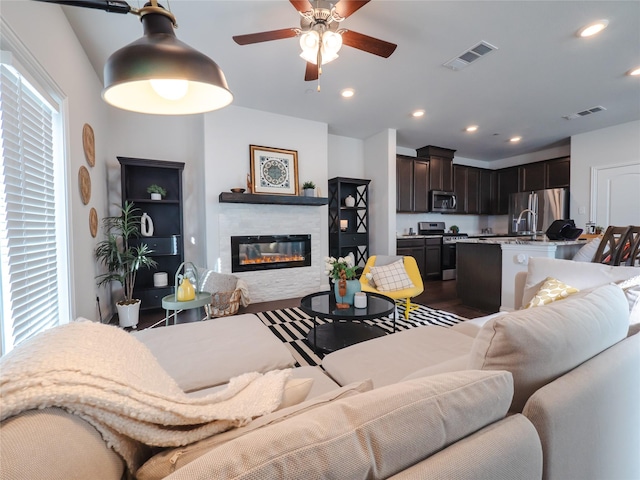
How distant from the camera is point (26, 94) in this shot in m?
1.64

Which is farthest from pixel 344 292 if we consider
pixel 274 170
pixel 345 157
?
pixel 345 157

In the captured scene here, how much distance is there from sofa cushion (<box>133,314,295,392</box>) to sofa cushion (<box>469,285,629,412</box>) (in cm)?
96

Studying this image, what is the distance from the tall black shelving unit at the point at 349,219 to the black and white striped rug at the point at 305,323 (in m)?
1.64

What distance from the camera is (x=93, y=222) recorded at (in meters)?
2.70

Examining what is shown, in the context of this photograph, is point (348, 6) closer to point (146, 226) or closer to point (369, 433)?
point (369, 433)

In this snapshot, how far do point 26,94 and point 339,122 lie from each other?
140 inches

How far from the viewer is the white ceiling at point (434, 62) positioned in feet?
7.02

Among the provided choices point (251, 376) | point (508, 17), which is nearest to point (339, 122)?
point (508, 17)

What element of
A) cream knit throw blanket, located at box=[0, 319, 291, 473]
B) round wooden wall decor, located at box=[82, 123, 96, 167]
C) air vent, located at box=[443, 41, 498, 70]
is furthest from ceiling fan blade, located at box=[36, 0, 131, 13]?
air vent, located at box=[443, 41, 498, 70]

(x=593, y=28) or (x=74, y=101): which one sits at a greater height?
(x=593, y=28)

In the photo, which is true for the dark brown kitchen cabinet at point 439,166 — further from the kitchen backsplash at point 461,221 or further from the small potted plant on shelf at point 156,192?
the small potted plant on shelf at point 156,192

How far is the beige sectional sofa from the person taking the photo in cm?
42

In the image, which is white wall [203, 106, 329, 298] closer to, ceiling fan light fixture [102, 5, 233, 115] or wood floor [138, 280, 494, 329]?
wood floor [138, 280, 494, 329]

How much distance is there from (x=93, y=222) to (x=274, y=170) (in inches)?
87.5
